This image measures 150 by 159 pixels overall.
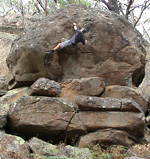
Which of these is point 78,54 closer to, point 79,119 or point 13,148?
point 79,119

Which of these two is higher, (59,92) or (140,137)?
(59,92)

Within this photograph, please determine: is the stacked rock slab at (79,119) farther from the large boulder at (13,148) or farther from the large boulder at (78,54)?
the large boulder at (78,54)

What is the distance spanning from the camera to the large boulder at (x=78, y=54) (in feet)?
28.0

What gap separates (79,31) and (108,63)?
1.59 metres

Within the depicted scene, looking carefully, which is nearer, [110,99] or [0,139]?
[0,139]

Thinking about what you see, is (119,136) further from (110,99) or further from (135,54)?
(135,54)

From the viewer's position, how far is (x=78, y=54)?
8750mm

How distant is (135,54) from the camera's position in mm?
8953

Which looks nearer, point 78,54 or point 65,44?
point 65,44

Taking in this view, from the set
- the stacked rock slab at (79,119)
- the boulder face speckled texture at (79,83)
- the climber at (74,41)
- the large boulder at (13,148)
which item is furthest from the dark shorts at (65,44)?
the large boulder at (13,148)

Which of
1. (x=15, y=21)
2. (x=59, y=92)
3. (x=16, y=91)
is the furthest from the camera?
(x=15, y=21)

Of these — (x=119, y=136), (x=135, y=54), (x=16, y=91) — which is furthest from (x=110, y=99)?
(x=16, y=91)

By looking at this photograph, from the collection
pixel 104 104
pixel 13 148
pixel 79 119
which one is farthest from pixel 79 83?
pixel 13 148

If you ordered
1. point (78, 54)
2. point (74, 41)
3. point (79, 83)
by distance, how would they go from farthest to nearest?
point (78, 54)
point (74, 41)
point (79, 83)
